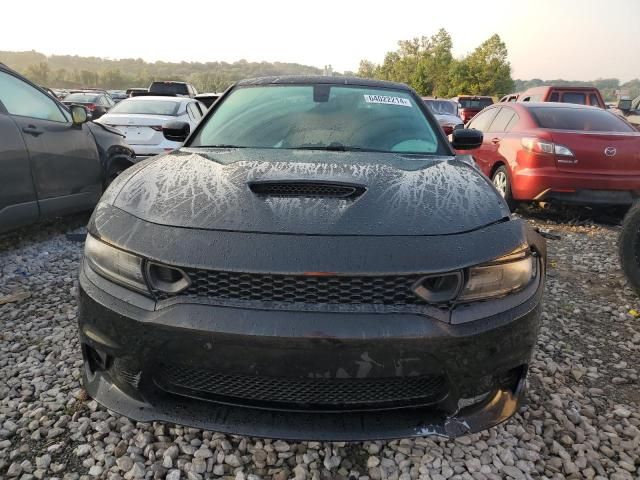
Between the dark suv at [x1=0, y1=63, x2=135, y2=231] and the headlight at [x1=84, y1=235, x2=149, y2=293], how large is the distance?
252 centimetres

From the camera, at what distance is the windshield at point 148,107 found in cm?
919

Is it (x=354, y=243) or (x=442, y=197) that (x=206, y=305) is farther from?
(x=442, y=197)

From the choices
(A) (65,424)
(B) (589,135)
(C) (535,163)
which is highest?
(B) (589,135)

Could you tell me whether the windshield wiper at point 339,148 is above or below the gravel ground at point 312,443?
above

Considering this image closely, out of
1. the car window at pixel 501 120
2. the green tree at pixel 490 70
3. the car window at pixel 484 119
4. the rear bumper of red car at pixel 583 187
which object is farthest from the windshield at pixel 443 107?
the green tree at pixel 490 70

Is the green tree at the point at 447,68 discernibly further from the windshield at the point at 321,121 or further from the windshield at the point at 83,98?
the windshield at the point at 321,121

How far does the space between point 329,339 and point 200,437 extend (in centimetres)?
92

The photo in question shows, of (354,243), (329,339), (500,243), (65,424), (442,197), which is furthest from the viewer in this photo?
(65,424)

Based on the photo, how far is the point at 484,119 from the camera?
25.3ft

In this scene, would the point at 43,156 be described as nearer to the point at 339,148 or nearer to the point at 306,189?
the point at 339,148

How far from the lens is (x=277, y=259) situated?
5.11 ft

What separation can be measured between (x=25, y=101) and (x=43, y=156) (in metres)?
0.52

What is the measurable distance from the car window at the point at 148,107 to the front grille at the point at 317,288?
842cm

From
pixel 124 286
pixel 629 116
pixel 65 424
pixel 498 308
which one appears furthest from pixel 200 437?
pixel 629 116
